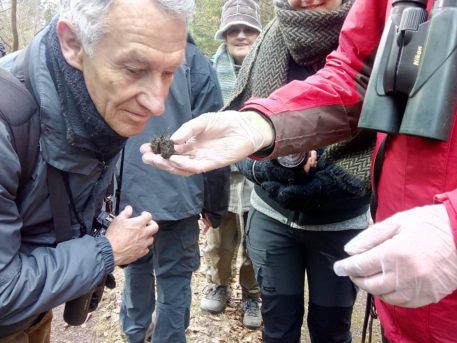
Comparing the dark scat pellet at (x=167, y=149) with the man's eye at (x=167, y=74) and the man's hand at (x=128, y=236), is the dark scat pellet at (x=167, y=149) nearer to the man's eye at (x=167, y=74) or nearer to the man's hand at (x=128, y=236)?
the man's eye at (x=167, y=74)

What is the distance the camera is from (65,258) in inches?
63.9

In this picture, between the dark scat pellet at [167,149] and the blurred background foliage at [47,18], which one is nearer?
the dark scat pellet at [167,149]

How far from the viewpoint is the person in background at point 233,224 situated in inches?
156

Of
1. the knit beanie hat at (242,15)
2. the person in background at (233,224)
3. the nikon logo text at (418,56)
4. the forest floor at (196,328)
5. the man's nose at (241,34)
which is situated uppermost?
the knit beanie hat at (242,15)

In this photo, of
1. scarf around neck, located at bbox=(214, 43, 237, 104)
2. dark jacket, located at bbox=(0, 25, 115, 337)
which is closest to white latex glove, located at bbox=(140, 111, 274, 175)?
dark jacket, located at bbox=(0, 25, 115, 337)

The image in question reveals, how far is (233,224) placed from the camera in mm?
4180

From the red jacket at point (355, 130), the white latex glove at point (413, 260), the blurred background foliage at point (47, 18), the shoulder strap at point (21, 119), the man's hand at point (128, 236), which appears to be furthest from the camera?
the blurred background foliage at point (47, 18)

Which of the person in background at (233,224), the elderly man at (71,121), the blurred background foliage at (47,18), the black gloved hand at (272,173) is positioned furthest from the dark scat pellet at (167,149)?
the blurred background foliage at (47,18)

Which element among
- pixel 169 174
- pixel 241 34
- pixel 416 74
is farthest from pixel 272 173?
pixel 241 34

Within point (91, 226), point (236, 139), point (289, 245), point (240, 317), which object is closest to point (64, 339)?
point (240, 317)

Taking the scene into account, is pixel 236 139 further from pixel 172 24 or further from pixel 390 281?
pixel 390 281

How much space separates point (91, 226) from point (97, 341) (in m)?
2.29

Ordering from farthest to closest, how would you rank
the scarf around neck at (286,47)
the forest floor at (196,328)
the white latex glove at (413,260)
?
the forest floor at (196,328) < the scarf around neck at (286,47) < the white latex glove at (413,260)

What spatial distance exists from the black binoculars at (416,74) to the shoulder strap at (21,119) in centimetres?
129
